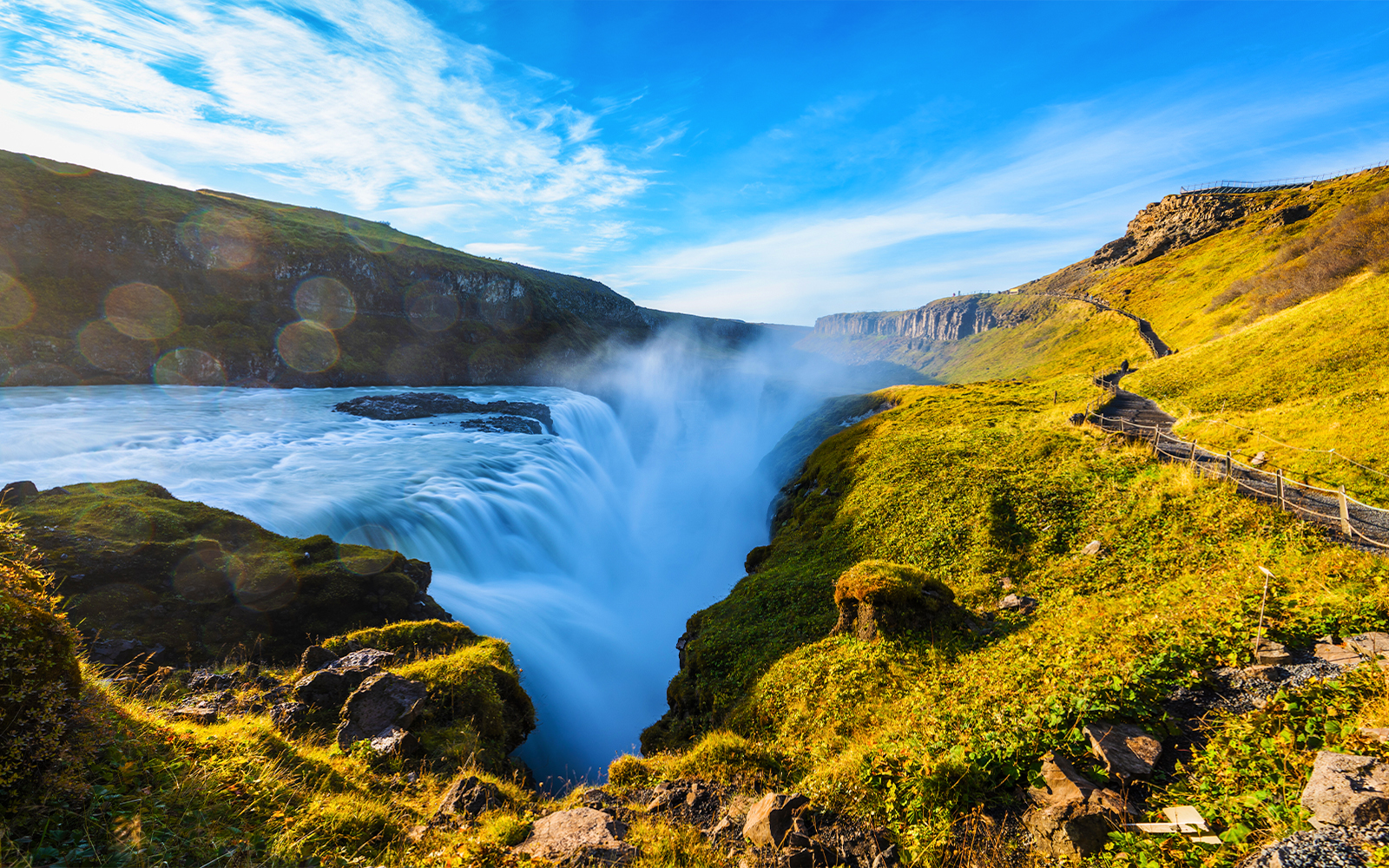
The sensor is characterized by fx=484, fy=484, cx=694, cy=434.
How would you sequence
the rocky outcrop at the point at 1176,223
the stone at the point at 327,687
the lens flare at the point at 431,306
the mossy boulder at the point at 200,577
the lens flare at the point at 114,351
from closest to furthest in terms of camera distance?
the stone at the point at 327,687, the mossy boulder at the point at 200,577, the lens flare at the point at 114,351, the lens flare at the point at 431,306, the rocky outcrop at the point at 1176,223

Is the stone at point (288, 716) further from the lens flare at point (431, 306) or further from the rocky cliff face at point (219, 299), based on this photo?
the lens flare at point (431, 306)

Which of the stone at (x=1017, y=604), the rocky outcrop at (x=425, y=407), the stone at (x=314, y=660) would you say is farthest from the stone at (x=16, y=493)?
the rocky outcrop at (x=425, y=407)

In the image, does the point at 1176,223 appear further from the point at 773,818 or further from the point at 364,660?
the point at 364,660

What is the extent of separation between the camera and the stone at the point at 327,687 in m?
10.4

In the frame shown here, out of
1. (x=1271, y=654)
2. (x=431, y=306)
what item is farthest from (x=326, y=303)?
(x=1271, y=654)

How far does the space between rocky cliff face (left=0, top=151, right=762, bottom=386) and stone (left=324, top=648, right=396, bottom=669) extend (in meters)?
77.5

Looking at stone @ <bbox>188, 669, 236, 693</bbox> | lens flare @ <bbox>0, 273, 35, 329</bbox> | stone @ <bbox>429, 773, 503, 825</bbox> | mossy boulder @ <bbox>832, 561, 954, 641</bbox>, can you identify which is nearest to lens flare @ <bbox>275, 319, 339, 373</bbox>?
lens flare @ <bbox>0, 273, 35, 329</bbox>

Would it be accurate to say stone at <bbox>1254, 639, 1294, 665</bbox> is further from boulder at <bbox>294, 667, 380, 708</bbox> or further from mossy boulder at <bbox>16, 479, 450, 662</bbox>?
mossy boulder at <bbox>16, 479, 450, 662</bbox>

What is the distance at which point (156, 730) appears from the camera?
6570 millimetres

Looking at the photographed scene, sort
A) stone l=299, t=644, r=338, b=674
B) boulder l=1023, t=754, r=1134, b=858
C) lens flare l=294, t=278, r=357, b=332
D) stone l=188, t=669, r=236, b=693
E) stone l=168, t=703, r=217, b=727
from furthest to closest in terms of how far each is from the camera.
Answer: lens flare l=294, t=278, r=357, b=332 → stone l=299, t=644, r=338, b=674 → stone l=188, t=669, r=236, b=693 → stone l=168, t=703, r=217, b=727 → boulder l=1023, t=754, r=1134, b=858

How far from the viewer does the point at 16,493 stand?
16766 millimetres

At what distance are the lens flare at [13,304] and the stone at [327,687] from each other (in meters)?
84.1

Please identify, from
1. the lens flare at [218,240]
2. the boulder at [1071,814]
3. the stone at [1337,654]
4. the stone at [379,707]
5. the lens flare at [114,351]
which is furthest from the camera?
the lens flare at [218,240]

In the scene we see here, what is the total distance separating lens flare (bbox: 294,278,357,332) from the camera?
301ft
